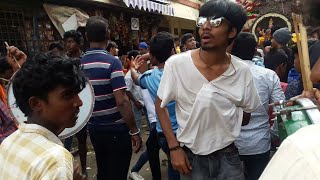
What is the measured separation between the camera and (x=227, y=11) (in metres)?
2.32

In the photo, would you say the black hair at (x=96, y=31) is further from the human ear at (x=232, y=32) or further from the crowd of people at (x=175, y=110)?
the human ear at (x=232, y=32)

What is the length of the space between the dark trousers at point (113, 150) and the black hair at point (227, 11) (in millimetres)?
1508

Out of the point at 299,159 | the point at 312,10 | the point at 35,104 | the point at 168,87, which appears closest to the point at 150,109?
the point at 168,87

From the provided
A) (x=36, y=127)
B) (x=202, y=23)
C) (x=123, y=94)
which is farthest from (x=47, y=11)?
(x=36, y=127)

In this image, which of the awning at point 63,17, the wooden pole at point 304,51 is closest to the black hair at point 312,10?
the wooden pole at point 304,51

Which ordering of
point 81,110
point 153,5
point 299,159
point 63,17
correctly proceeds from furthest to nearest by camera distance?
point 153,5 → point 63,17 → point 81,110 → point 299,159

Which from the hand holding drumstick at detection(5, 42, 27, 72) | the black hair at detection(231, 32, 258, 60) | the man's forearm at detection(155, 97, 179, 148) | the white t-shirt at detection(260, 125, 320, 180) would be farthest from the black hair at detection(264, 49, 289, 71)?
the white t-shirt at detection(260, 125, 320, 180)

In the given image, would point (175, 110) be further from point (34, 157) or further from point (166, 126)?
point (34, 157)

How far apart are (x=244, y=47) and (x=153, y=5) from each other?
7.25 metres

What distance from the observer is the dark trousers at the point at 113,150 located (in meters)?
3.30

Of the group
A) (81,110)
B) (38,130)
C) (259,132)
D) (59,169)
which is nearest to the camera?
(59,169)

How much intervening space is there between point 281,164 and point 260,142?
2.23 metres

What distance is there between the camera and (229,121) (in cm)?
226

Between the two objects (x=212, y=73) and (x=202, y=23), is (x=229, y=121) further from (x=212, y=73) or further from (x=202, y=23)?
(x=202, y=23)
